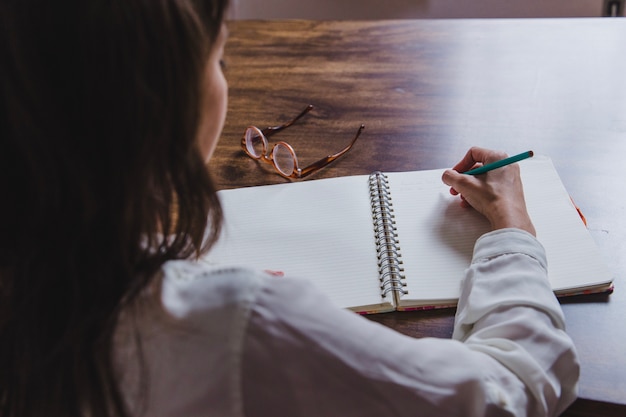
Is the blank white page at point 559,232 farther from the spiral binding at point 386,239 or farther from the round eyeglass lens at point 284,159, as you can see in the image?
the round eyeglass lens at point 284,159

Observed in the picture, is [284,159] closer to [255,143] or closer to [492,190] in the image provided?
[255,143]

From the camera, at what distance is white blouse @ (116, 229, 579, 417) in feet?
1.76

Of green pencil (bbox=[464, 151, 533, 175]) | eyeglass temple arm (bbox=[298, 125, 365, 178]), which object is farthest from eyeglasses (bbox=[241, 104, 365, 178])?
green pencil (bbox=[464, 151, 533, 175])

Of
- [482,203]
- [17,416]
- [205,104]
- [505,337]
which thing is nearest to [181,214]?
[205,104]

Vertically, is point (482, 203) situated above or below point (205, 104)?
below

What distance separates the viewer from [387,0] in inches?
97.7

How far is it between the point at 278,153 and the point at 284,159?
0.05ft

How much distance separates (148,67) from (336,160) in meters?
0.60

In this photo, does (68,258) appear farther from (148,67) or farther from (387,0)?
(387,0)

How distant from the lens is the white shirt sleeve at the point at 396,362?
1.79ft

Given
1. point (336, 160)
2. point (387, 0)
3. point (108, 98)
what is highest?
point (108, 98)

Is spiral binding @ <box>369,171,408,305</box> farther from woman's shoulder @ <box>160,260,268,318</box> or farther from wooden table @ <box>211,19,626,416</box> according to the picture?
woman's shoulder @ <box>160,260,268,318</box>

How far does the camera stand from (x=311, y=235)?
899 millimetres

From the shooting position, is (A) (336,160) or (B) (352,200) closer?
(B) (352,200)
